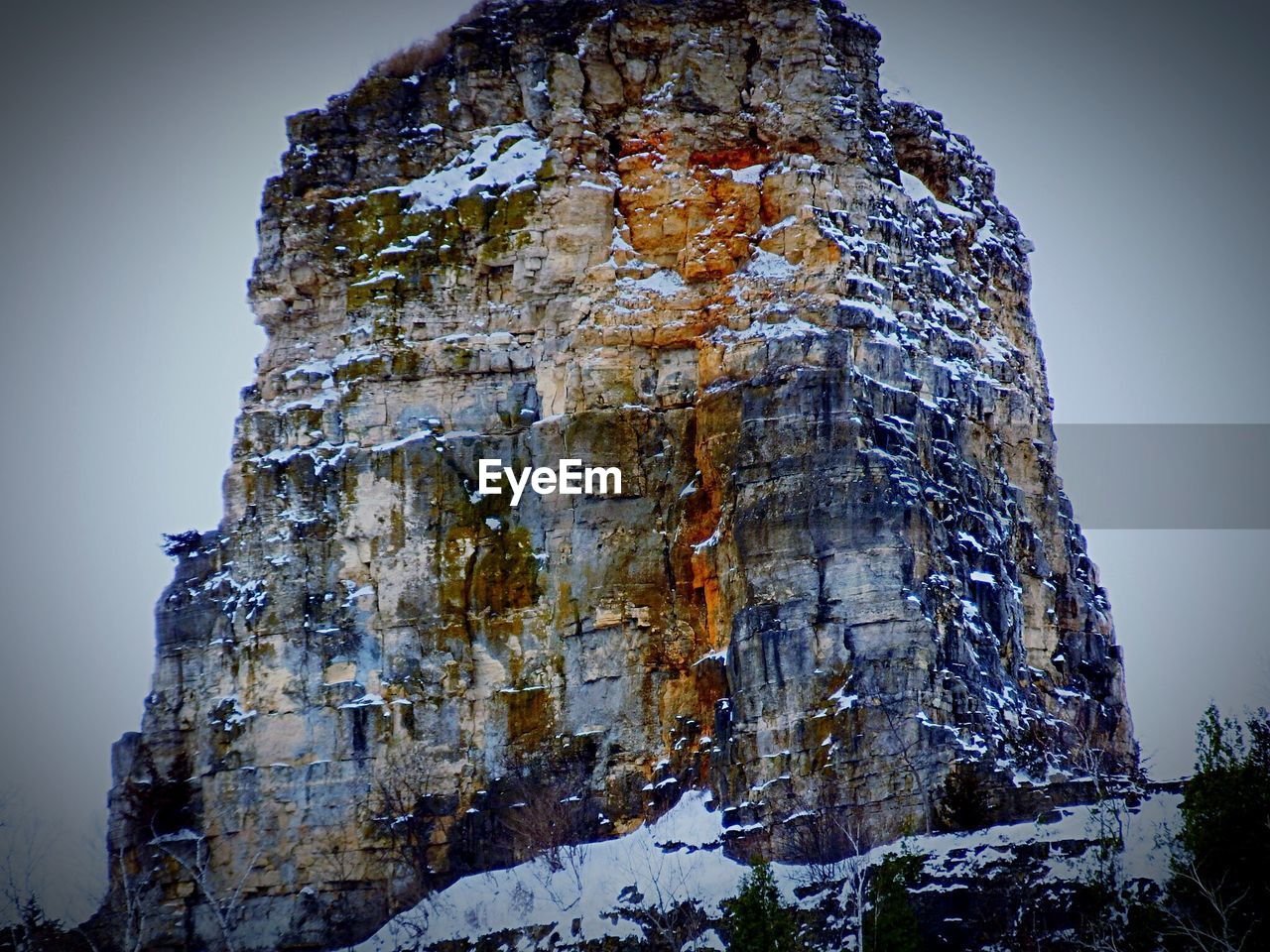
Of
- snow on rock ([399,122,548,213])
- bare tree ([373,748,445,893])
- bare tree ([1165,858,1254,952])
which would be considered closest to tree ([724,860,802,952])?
bare tree ([1165,858,1254,952])

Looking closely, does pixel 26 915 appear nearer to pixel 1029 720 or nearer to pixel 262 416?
pixel 262 416

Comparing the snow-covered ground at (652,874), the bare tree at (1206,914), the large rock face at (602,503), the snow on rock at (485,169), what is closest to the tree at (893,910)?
the snow-covered ground at (652,874)

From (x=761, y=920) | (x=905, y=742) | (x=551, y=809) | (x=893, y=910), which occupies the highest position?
(x=905, y=742)

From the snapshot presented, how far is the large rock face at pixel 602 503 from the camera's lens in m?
65.1

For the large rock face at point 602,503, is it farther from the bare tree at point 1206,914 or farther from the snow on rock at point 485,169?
the bare tree at point 1206,914

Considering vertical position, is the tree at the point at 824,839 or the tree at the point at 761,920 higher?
the tree at the point at 824,839

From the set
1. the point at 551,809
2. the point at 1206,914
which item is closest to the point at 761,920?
the point at 1206,914

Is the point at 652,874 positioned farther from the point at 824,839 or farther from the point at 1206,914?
the point at 1206,914

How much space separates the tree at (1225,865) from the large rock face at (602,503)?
940 cm

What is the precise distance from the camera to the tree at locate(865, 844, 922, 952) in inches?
2142

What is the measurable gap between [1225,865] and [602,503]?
2515cm

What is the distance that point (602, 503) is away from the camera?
70.2 metres

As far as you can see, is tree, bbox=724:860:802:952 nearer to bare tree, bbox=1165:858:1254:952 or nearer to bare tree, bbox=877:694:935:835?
bare tree, bbox=877:694:935:835

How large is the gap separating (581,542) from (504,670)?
478 centimetres
